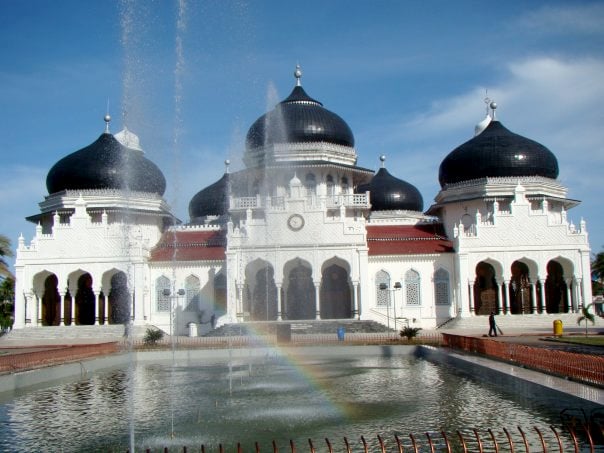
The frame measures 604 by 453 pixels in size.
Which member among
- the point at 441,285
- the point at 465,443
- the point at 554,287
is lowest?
the point at 465,443

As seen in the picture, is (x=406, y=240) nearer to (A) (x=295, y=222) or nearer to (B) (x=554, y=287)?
(A) (x=295, y=222)

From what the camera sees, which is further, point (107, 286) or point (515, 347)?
point (107, 286)

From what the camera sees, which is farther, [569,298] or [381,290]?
[381,290]

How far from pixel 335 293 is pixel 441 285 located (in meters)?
6.20

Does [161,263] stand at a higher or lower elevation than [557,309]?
higher

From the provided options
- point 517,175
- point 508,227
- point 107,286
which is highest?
point 517,175

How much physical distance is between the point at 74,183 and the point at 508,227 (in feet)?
87.7

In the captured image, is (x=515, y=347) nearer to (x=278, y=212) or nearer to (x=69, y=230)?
(x=278, y=212)

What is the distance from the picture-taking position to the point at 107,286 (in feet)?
134

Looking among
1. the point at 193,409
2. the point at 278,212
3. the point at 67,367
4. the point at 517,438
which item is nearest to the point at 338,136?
the point at 278,212

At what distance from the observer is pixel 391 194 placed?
166 ft

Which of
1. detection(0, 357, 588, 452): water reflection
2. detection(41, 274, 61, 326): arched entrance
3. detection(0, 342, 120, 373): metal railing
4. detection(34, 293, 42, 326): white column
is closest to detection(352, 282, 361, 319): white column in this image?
detection(0, 342, 120, 373): metal railing

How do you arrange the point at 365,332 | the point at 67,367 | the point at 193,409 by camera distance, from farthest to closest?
the point at 365,332 < the point at 67,367 < the point at 193,409

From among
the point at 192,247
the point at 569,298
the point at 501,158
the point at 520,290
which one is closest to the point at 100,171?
the point at 192,247
